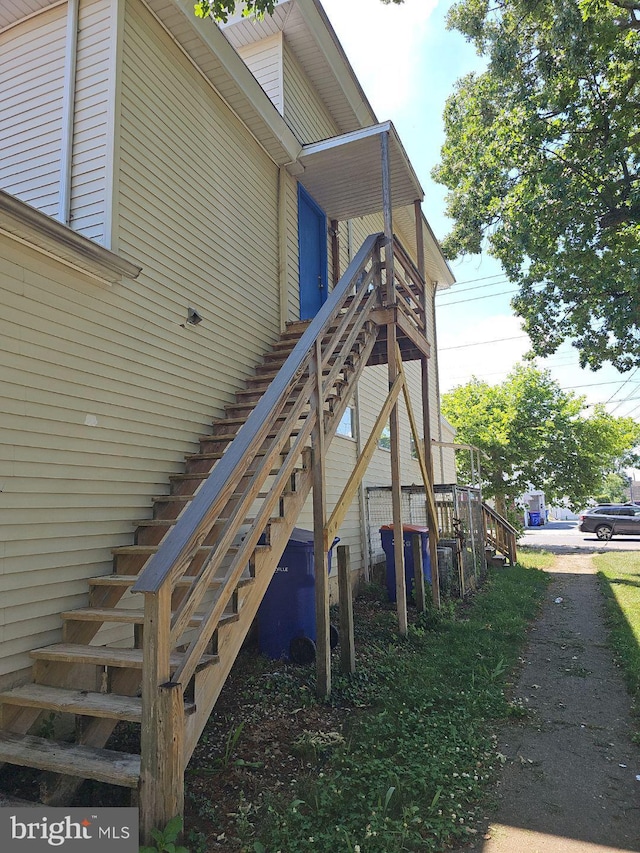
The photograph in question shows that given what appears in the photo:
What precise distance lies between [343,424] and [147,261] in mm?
5068

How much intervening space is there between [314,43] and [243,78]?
2.43 m

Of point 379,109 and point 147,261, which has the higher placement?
point 379,109

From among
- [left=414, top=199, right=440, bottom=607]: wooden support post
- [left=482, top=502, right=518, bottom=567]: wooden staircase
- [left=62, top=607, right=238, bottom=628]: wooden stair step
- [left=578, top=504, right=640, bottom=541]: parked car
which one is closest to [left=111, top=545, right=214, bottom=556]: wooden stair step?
[left=62, top=607, right=238, bottom=628]: wooden stair step

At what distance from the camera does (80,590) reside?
387 cm

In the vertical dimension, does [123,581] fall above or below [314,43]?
below

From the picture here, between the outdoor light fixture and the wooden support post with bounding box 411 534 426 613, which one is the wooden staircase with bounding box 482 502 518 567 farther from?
the outdoor light fixture

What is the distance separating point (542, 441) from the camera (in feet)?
68.3

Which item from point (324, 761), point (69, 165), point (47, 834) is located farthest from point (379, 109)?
point (47, 834)

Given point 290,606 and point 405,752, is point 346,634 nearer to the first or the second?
point 290,606

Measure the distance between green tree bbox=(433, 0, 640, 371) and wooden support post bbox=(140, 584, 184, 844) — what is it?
32.4 ft

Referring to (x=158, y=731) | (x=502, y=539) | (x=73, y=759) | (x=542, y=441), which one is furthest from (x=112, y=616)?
(x=542, y=441)

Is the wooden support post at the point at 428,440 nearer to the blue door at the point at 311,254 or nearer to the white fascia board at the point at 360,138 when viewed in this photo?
the white fascia board at the point at 360,138

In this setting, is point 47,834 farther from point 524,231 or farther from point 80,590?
point 524,231

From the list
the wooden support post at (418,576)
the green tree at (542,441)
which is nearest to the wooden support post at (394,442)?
the wooden support post at (418,576)
